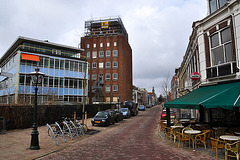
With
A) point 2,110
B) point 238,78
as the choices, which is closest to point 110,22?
point 2,110

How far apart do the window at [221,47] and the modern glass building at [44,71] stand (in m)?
21.3

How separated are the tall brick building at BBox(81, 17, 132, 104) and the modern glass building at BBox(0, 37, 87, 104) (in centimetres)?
1332

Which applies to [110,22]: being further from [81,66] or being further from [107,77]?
[81,66]

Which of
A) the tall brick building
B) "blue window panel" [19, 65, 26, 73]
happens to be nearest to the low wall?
"blue window panel" [19, 65, 26, 73]

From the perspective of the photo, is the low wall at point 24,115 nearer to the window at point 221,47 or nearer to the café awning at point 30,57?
the window at point 221,47

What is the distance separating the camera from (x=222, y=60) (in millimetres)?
10969

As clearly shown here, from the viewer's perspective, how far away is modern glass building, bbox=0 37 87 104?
29.1 m

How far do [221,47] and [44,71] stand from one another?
2770 cm

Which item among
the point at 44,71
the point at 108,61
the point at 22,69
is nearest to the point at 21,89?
the point at 22,69

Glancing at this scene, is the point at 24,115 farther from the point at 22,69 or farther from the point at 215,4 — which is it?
the point at 215,4

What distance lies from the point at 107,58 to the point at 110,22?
35.0ft

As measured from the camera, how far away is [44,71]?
104 ft

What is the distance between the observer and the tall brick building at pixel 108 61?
5034 cm

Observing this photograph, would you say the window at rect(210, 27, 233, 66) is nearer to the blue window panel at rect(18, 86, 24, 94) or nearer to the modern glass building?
the modern glass building
